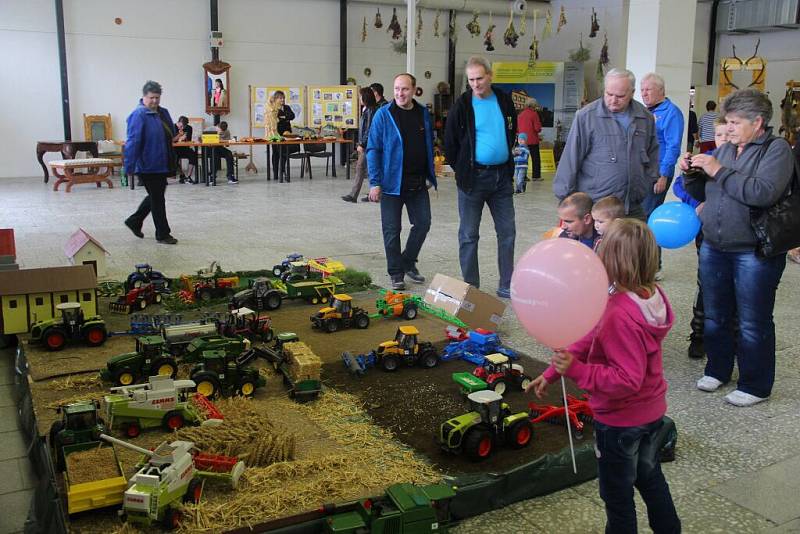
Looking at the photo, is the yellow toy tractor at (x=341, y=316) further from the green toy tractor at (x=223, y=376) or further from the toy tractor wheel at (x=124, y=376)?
the toy tractor wheel at (x=124, y=376)

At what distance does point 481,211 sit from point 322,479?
10.6ft

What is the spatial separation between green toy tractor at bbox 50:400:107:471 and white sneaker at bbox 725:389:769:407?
3.13 meters

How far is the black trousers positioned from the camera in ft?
25.9

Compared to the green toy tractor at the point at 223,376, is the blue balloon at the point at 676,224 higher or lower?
higher

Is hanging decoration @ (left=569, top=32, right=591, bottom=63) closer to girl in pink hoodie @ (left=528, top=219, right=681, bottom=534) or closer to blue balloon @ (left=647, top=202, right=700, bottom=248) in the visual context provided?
blue balloon @ (left=647, top=202, right=700, bottom=248)

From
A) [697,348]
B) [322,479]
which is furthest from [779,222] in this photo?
[322,479]

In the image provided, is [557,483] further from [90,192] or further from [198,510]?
[90,192]

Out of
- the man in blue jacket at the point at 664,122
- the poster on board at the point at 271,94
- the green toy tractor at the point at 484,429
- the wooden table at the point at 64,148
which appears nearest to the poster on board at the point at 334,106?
the poster on board at the point at 271,94

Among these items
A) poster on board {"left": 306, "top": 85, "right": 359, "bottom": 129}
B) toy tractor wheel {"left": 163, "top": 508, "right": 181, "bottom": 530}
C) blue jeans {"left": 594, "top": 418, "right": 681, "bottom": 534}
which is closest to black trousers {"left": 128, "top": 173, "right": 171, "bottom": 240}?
toy tractor wheel {"left": 163, "top": 508, "right": 181, "bottom": 530}

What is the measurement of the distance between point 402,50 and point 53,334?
16.7 m

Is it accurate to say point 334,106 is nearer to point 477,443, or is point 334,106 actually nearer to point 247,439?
point 247,439

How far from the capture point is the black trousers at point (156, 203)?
7.91 meters

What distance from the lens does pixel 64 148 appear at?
1479cm

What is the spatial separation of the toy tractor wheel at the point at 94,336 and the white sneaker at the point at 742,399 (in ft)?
12.0
